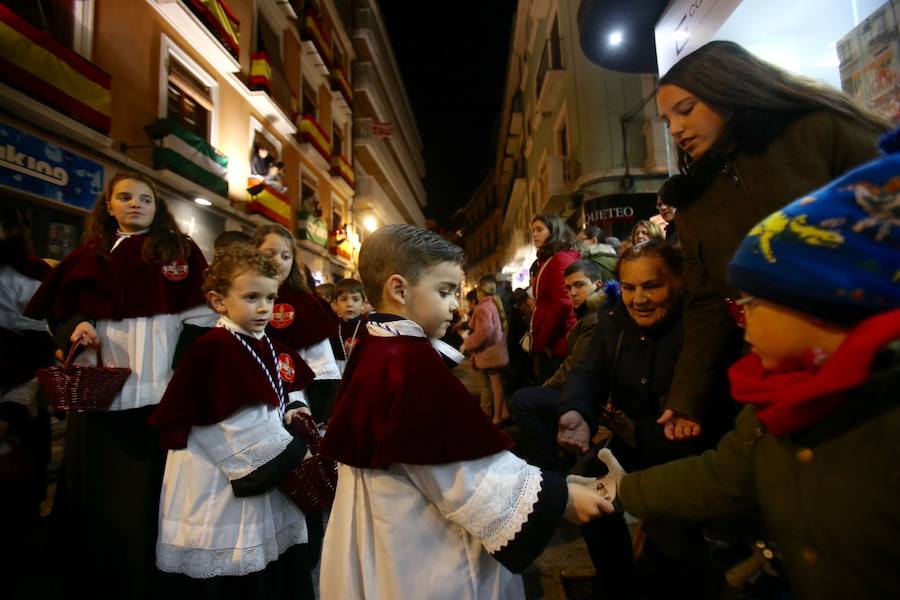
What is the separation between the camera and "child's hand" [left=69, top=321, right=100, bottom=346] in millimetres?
2197

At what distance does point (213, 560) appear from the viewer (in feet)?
5.82

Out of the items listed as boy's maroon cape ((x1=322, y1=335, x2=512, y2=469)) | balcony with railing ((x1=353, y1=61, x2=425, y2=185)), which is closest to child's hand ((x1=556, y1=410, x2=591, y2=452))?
boy's maroon cape ((x1=322, y1=335, x2=512, y2=469))

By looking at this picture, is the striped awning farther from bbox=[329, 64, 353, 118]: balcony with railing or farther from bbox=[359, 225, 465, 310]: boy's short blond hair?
bbox=[329, 64, 353, 118]: balcony with railing

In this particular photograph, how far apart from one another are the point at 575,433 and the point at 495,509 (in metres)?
1.06

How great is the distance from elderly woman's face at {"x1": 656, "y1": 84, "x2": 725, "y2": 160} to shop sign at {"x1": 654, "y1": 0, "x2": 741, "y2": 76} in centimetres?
50

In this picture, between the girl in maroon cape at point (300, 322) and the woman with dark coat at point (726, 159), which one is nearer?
the woman with dark coat at point (726, 159)

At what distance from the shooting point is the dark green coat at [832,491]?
2.54 ft

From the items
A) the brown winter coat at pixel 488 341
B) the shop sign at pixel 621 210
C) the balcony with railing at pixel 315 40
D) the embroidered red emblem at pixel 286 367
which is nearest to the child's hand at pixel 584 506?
the embroidered red emblem at pixel 286 367

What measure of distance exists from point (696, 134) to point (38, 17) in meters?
7.70

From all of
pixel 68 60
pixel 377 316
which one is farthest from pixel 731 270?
pixel 68 60

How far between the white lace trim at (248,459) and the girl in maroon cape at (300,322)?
3.34ft

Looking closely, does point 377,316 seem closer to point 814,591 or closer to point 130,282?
point 814,591

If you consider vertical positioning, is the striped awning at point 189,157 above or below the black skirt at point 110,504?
above

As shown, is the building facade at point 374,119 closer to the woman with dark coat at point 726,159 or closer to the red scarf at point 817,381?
the woman with dark coat at point 726,159
